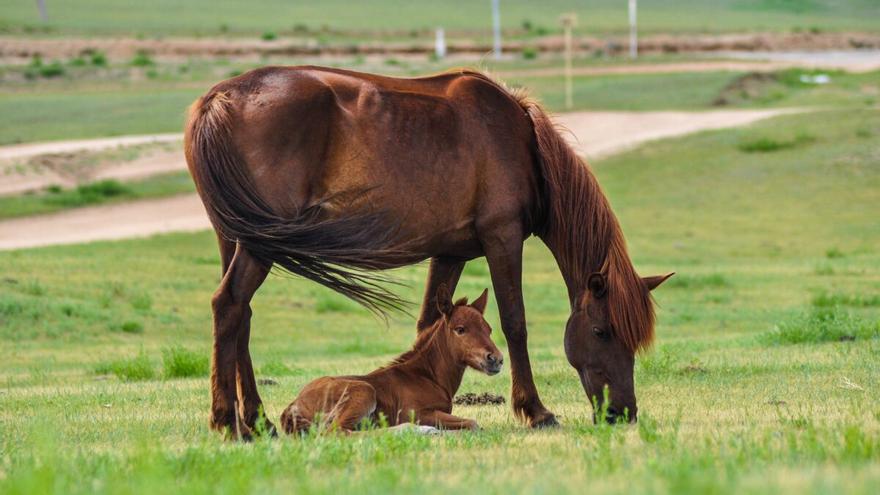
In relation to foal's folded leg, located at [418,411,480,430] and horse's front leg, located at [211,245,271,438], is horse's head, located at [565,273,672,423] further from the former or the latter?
horse's front leg, located at [211,245,271,438]

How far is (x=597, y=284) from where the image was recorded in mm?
8258

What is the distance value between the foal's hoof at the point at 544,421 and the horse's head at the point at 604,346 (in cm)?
28

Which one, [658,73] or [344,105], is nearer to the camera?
[344,105]

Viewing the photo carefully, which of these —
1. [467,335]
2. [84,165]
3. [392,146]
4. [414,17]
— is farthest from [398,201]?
[414,17]

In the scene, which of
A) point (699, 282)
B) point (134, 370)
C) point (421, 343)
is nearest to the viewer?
point (421, 343)

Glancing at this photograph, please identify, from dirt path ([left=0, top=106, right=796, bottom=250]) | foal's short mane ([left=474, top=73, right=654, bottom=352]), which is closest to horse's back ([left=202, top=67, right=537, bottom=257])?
foal's short mane ([left=474, top=73, right=654, bottom=352])

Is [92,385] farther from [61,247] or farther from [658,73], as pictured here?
[658,73]

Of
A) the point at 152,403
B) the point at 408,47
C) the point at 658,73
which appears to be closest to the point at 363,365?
the point at 152,403

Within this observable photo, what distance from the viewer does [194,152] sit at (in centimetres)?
776

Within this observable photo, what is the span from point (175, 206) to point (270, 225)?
2062cm

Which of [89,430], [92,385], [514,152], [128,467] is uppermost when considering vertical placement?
[514,152]

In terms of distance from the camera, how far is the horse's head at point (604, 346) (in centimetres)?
816

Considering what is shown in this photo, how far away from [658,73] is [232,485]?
46227mm

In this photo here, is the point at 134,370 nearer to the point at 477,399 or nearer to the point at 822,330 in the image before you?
the point at 477,399
